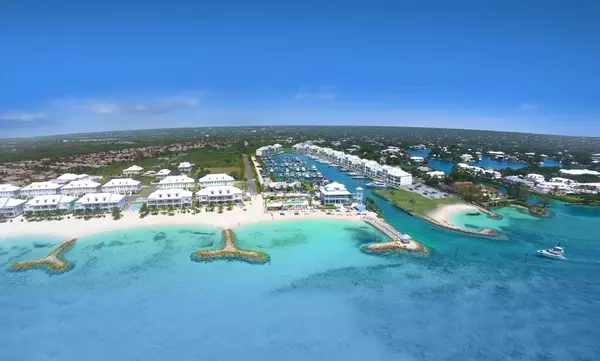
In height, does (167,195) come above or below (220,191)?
below

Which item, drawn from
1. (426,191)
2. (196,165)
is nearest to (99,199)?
(196,165)

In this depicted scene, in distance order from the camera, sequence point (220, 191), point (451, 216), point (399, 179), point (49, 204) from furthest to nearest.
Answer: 1. point (399, 179)
2. point (220, 191)
3. point (451, 216)
4. point (49, 204)

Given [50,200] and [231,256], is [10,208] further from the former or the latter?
[231,256]

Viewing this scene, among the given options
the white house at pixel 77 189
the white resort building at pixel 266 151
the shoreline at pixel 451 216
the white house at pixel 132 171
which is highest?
the white resort building at pixel 266 151

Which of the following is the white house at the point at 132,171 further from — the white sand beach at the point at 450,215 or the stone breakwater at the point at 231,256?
the white sand beach at the point at 450,215

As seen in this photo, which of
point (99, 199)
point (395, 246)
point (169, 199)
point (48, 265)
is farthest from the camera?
point (169, 199)

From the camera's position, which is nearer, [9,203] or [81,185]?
[9,203]

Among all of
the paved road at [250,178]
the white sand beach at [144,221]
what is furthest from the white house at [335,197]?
the paved road at [250,178]

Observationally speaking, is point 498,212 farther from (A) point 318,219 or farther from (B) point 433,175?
(A) point 318,219
